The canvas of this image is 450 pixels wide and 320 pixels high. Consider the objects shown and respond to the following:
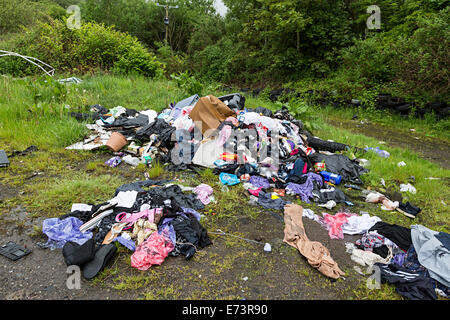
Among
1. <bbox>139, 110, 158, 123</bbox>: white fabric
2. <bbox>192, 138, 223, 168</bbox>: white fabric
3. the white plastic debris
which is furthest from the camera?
<bbox>139, 110, 158, 123</bbox>: white fabric

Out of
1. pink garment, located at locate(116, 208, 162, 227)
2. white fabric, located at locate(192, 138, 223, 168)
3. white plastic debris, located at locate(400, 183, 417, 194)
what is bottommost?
white plastic debris, located at locate(400, 183, 417, 194)

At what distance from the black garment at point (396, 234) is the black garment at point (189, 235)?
1.78 m

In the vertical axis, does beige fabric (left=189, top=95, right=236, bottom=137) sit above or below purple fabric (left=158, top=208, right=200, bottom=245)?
above

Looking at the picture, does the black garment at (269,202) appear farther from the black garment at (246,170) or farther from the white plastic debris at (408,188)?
the white plastic debris at (408,188)

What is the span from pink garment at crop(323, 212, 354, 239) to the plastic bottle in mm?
830

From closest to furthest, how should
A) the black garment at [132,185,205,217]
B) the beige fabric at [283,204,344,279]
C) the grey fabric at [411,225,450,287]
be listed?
the grey fabric at [411,225,450,287]
the beige fabric at [283,204,344,279]
the black garment at [132,185,205,217]

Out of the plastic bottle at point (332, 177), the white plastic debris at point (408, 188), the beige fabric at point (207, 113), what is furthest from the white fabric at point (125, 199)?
the white plastic debris at point (408, 188)

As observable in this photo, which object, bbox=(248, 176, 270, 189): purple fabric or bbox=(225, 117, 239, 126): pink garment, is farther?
bbox=(225, 117, 239, 126): pink garment

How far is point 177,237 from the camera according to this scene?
2521 mm

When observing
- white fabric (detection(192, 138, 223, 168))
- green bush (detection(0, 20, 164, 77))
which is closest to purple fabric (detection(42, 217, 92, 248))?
white fabric (detection(192, 138, 223, 168))

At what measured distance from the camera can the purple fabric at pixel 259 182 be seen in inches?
147

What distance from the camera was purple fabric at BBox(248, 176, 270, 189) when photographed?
375 cm

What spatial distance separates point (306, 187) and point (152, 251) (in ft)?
7.50

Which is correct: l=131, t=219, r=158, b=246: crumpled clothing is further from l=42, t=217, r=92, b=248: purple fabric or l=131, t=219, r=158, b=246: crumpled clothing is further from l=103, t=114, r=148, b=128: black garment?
l=103, t=114, r=148, b=128: black garment
